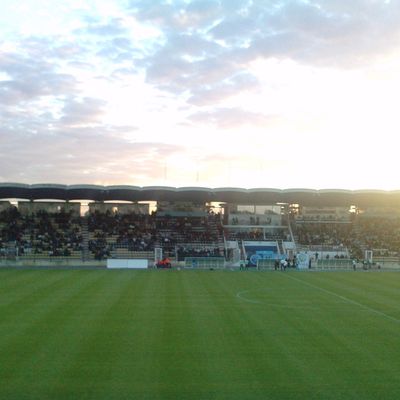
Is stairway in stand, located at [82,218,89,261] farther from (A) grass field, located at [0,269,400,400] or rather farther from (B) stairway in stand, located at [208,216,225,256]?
(A) grass field, located at [0,269,400,400]

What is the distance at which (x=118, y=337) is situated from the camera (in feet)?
55.6

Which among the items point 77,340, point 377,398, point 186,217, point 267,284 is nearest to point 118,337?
point 77,340

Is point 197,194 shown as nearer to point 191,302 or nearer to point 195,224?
point 195,224

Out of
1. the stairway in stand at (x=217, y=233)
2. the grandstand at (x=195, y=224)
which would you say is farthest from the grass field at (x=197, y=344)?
the stairway in stand at (x=217, y=233)

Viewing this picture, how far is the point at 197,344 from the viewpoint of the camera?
1609 cm

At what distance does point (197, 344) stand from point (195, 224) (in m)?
53.0

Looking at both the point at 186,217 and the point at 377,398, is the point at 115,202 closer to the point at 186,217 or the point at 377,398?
the point at 186,217

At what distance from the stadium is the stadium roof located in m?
0.20

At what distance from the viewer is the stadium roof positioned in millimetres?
59375

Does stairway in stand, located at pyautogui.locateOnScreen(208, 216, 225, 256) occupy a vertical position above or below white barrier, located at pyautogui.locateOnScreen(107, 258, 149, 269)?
above

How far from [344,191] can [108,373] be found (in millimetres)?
50859

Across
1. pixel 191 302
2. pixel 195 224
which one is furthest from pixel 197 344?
pixel 195 224

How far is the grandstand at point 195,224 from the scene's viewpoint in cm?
5912

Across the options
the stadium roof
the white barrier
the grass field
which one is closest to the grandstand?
the stadium roof
